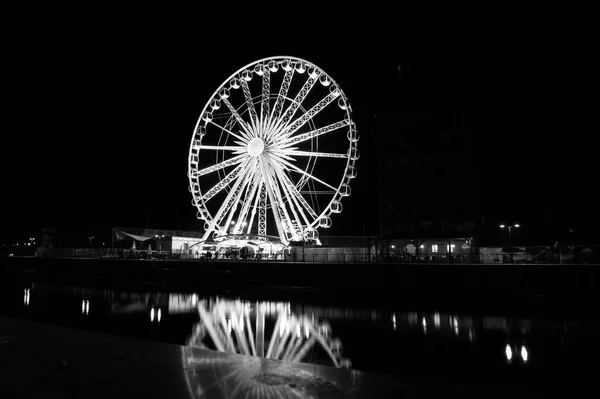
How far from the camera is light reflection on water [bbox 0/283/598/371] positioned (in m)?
14.2

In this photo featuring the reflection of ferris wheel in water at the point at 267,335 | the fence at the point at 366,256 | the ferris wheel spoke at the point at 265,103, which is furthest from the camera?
the ferris wheel spoke at the point at 265,103

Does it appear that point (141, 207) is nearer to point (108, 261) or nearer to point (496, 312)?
point (108, 261)

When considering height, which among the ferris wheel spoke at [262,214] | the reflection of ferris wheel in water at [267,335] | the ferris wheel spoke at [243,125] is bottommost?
the reflection of ferris wheel in water at [267,335]

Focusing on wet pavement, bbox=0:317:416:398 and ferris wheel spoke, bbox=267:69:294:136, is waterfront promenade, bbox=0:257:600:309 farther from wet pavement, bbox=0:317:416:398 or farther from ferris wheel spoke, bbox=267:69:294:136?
wet pavement, bbox=0:317:416:398

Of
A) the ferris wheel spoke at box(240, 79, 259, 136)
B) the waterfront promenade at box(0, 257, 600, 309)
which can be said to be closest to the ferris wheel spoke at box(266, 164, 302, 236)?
the ferris wheel spoke at box(240, 79, 259, 136)

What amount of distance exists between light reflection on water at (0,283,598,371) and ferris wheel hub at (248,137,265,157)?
1636 cm

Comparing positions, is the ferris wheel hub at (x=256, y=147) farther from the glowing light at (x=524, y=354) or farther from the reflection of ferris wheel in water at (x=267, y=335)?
the glowing light at (x=524, y=354)

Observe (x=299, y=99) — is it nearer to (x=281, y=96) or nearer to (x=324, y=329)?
(x=281, y=96)

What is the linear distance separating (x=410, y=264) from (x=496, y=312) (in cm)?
818

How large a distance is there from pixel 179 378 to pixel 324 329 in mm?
9976

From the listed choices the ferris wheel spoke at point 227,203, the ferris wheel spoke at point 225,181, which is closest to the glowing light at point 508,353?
the ferris wheel spoke at point 227,203

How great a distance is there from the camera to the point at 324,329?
59.1 ft

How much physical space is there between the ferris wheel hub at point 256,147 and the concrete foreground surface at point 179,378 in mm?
29217

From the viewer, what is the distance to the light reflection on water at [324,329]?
14227 millimetres
